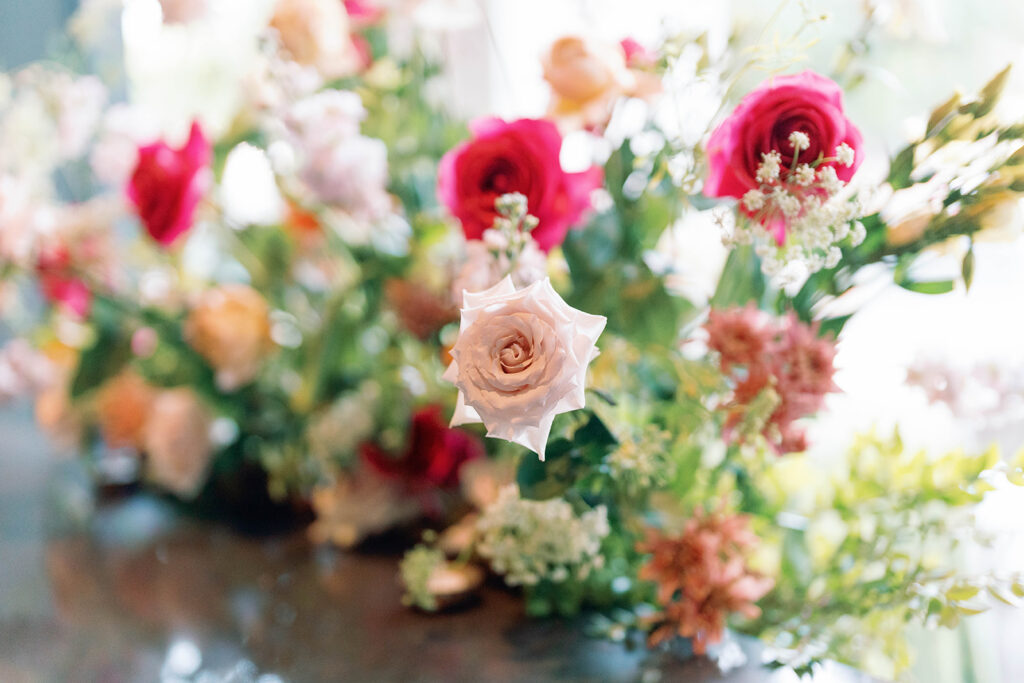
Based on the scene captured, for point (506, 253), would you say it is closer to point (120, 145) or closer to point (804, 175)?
point (804, 175)

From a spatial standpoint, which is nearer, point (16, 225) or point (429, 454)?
point (429, 454)

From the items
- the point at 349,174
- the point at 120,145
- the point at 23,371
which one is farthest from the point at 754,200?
the point at 23,371

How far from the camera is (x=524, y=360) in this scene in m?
0.39

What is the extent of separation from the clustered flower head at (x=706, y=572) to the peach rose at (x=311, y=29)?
0.50 meters

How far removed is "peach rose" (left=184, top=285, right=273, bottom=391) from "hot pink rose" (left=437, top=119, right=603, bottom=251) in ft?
1.11

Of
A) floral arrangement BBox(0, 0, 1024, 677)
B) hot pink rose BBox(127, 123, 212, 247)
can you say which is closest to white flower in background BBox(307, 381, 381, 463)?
floral arrangement BBox(0, 0, 1024, 677)

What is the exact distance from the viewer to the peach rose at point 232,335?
2.68ft

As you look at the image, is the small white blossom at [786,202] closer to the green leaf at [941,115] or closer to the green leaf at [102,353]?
the green leaf at [941,115]

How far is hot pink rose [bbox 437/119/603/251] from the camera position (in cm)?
56

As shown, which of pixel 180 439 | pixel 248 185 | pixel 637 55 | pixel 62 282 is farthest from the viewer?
pixel 248 185

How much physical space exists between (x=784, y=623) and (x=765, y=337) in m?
0.23

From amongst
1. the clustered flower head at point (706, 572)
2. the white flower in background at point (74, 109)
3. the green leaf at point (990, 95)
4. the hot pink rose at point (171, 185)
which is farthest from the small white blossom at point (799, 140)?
the white flower in background at point (74, 109)

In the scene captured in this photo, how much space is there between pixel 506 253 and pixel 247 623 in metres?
0.40

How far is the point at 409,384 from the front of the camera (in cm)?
80
